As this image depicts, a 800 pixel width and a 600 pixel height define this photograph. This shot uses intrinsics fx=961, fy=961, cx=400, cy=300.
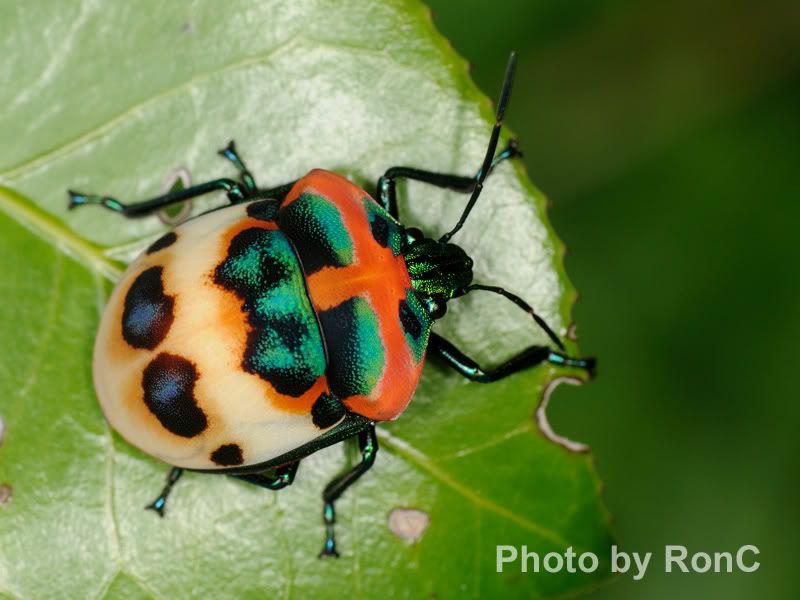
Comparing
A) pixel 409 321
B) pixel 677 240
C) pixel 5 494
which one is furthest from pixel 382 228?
pixel 677 240

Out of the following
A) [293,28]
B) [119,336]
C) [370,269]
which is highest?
[293,28]

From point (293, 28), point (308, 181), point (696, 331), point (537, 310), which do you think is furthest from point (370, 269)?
point (696, 331)

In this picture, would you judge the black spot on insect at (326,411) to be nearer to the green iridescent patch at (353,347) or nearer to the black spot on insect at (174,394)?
the green iridescent patch at (353,347)

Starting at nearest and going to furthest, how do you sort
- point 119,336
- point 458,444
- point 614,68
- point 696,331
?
point 119,336, point 458,444, point 696,331, point 614,68

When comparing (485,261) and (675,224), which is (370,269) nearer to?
(485,261)

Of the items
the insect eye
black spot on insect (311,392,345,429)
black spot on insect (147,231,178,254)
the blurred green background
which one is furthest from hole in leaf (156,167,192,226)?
the blurred green background

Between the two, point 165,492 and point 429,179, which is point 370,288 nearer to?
point 429,179

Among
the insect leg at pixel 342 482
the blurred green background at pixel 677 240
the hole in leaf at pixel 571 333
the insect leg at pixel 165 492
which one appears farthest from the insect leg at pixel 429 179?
the blurred green background at pixel 677 240

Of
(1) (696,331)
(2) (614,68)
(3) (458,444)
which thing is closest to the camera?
(3) (458,444)
